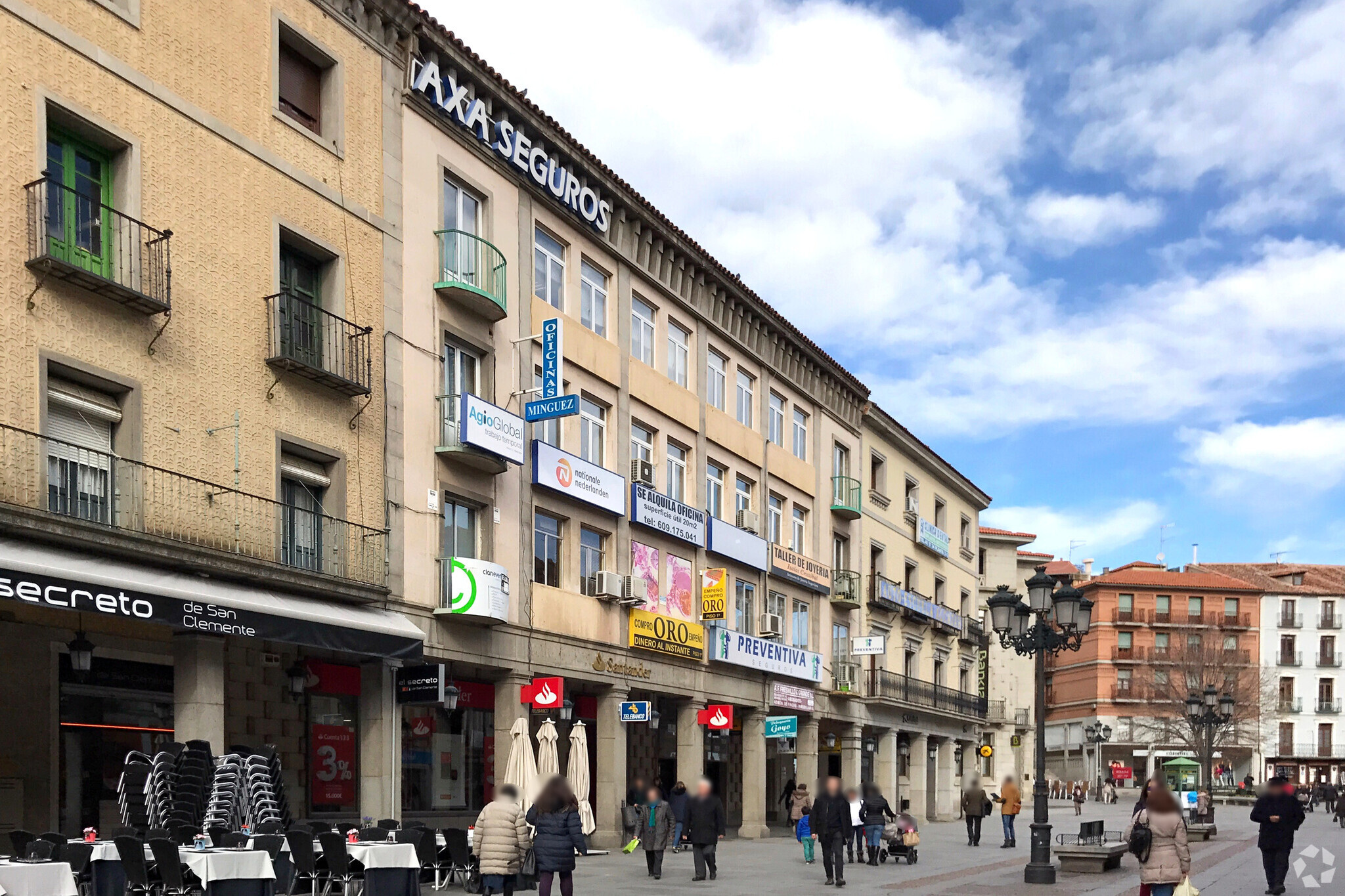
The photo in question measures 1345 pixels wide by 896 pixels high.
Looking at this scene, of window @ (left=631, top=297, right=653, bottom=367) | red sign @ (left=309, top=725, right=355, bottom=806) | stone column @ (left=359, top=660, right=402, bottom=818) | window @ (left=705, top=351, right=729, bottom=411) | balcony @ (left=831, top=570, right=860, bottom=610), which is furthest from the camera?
balcony @ (left=831, top=570, right=860, bottom=610)

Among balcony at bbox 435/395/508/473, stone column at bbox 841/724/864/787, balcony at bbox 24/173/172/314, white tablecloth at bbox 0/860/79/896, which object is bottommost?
stone column at bbox 841/724/864/787

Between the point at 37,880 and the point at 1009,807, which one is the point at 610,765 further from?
the point at 37,880

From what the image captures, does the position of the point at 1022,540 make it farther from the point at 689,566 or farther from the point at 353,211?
the point at 353,211

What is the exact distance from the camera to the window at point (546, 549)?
26859 millimetres

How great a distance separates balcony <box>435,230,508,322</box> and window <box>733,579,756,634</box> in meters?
12.6

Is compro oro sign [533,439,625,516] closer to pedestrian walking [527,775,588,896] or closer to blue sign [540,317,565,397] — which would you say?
blue sign [540,317,565,397]

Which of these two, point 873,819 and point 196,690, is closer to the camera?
point 196,690

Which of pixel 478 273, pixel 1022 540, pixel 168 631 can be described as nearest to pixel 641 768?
pixel 478 273

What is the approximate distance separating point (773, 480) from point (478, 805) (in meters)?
14.5

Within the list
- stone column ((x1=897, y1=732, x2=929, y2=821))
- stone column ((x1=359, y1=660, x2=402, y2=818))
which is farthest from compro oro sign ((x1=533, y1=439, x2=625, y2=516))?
stone column ((x1=897, y1=732, x2=929, y2=821))

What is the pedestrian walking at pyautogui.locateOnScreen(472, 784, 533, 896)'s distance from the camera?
14359 mm

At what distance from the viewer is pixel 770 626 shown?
119 ft

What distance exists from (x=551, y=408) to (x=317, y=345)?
199 inches

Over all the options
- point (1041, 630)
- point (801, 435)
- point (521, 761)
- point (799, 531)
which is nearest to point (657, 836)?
point (521, 761)
